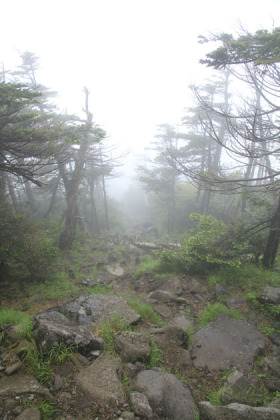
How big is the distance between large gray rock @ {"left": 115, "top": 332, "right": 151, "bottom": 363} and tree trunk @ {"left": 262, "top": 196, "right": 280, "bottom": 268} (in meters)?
5.24

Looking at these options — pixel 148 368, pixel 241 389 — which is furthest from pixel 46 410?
pixel 241 389

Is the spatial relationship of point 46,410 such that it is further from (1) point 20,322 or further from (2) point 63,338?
(1) point 20,322

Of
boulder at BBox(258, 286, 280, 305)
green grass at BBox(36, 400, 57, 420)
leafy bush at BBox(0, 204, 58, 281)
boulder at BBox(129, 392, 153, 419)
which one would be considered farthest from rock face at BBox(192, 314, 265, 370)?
leafy bush at BBox(0, 204, 58, 281)

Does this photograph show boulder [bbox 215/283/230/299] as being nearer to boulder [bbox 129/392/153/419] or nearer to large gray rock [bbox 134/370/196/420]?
large gray rock [bbox 134/370/196/420]

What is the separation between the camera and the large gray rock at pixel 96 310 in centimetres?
573

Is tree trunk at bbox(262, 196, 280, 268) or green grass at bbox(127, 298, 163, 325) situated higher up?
tree trunk at bbox(262, 196, 280, 268)

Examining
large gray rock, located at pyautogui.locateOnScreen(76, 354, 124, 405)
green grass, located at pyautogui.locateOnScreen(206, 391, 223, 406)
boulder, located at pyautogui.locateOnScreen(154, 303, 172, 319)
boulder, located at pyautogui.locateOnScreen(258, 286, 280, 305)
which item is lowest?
boulder, located at pyautogui.locateOnScreen(154, 303, 172, 319)

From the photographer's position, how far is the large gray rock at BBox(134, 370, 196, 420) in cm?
321

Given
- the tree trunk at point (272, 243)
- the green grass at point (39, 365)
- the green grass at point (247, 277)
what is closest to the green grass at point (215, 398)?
the green grass at point (39, 365)

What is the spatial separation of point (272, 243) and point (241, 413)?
18.8ft

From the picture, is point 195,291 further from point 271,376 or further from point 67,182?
point 67,182

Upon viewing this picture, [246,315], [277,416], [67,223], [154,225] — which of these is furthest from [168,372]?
[154,225]

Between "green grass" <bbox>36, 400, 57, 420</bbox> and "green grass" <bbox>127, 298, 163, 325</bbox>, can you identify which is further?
"green grass" <bbox>127, 298, 163, 325</bbox>

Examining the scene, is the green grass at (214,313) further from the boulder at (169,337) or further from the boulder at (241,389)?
the boulder at (241,389)
